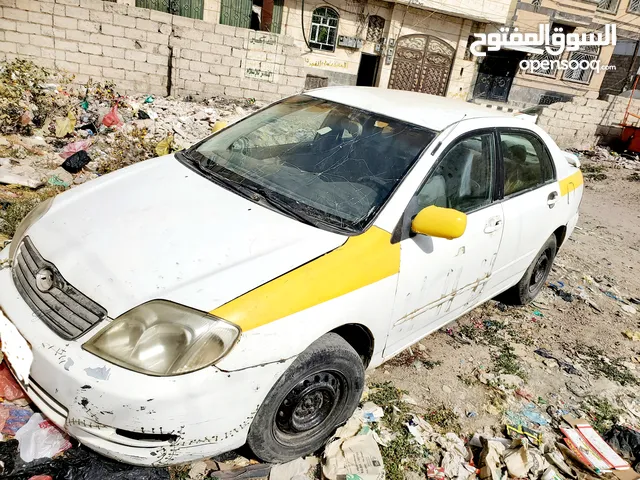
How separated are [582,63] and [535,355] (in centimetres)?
2608

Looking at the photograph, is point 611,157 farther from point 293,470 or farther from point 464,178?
point 293,470

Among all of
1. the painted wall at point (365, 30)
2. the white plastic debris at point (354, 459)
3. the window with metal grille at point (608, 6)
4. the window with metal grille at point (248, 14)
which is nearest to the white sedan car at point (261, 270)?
the white plastic debris at point (354, 459)

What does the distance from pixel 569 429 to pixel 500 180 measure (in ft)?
5.60

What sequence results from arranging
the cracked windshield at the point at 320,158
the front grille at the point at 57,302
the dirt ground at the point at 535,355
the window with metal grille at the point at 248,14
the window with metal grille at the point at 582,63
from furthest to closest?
the window with metal grille at the point at 582,63 < the window with metal grille at the point at 248,14 < the dirt ground at the point at 535,355 < the cracked windshield at the point at 320,158 < the front grille at the point at 57,302

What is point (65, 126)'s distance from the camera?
6.89 metres

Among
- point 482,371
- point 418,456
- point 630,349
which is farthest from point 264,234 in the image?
point 630,349

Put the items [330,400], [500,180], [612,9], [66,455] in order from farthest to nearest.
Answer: [612,9] < [500,180] < [330,400] < [66,455]

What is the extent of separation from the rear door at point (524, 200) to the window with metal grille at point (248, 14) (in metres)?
14.2

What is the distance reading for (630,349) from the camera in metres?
4.14

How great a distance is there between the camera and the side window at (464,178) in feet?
8.86

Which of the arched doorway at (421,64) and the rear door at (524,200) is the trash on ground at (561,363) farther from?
the arched doorway at (421,64)

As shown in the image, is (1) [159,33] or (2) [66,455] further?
(1) [159,33]

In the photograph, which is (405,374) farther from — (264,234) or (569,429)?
(264,234)

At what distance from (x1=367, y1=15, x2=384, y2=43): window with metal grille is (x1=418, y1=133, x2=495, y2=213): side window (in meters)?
16.5
